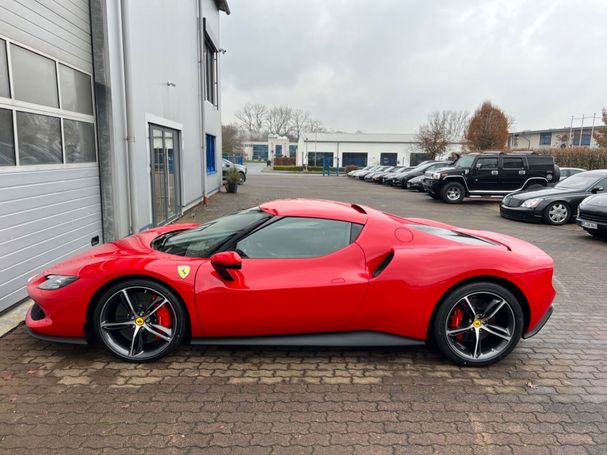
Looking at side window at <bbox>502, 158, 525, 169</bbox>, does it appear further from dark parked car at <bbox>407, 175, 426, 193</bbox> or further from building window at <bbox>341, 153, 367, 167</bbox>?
building window at <bbox>341, 153, 367, 167</bbox>

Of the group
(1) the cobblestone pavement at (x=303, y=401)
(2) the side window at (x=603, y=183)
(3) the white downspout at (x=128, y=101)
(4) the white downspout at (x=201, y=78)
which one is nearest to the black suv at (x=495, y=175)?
(2) the side window at (x=603, y=183)

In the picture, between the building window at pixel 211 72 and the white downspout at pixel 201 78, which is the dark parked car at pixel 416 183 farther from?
the white downspout at pixel 201 78

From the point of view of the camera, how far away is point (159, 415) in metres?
2.75

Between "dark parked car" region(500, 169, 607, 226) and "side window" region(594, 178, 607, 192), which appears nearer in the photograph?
"side window" region(594, 178, 607, 192)

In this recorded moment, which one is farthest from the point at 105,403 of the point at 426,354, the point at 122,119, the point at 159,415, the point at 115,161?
the point at 122,119

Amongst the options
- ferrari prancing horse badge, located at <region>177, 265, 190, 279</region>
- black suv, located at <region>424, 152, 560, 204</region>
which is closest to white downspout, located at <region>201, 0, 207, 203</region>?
black suv, located at <region>424, 152, 560, 204</region>

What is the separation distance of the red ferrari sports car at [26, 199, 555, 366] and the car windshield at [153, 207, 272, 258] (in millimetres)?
32

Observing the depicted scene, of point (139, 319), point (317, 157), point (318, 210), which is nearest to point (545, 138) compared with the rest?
point (317, 157)

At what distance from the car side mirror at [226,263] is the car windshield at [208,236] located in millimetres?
256

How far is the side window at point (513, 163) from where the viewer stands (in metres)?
16.7

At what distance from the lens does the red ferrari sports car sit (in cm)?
328

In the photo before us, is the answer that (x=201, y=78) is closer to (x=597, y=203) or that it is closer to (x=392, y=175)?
(x=597, y=203)

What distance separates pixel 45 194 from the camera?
524cm

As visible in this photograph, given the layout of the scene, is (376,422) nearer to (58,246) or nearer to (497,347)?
(497,347)
